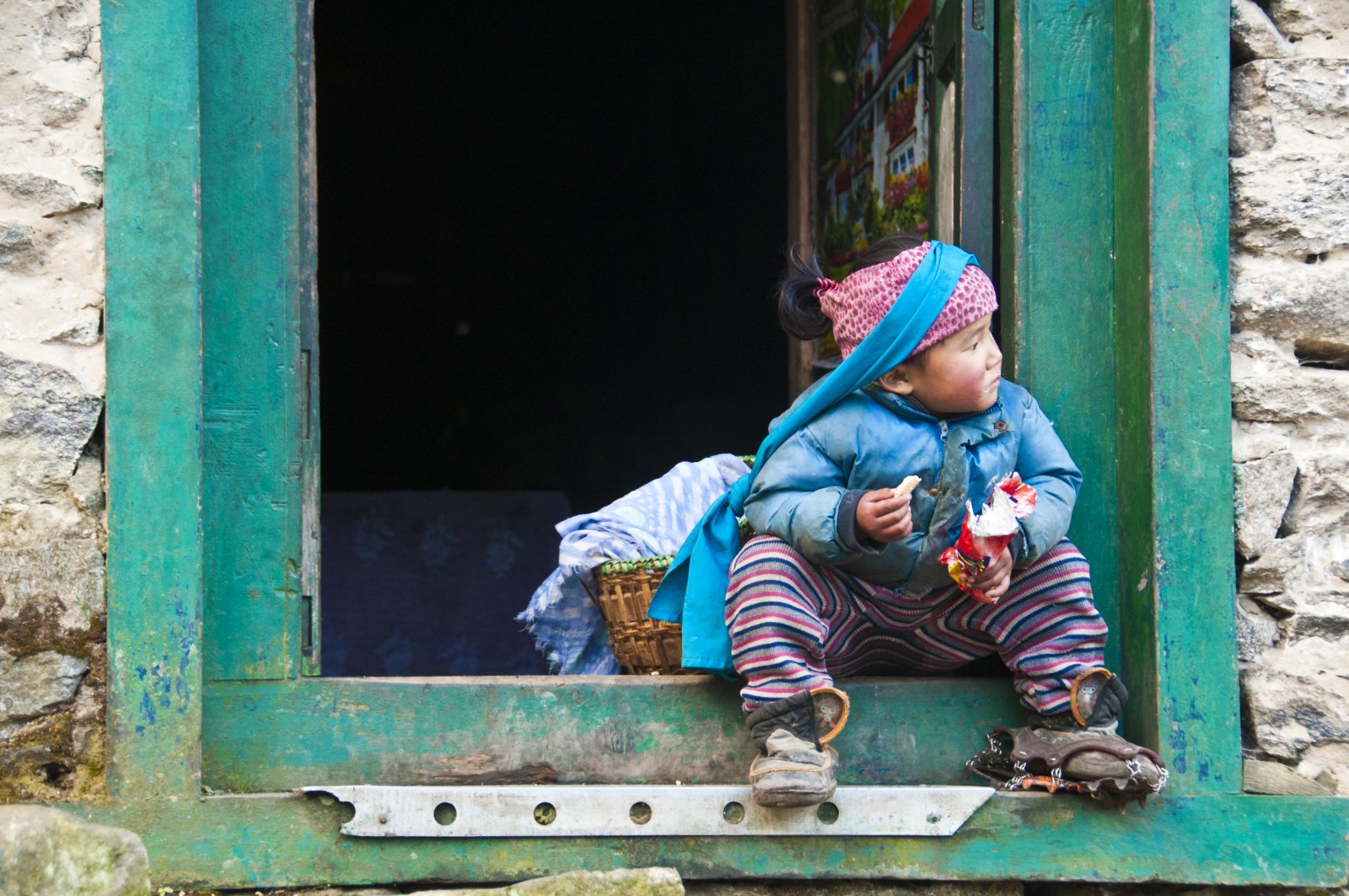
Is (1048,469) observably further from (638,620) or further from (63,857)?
(63,857)

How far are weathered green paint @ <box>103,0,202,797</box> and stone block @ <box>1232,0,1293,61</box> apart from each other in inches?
77.4

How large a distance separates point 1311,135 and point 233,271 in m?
2.07

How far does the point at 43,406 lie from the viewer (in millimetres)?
2213

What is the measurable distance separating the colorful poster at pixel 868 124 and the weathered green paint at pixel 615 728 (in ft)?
4.20

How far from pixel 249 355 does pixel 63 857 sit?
1038mm

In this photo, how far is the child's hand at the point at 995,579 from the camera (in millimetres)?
2109

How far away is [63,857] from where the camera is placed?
1.60m

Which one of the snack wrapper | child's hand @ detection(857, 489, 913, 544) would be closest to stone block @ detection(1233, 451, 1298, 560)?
the snack wrapper

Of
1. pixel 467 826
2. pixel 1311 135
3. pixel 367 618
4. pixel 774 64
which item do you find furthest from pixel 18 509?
pixel 774 64

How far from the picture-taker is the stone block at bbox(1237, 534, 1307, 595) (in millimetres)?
2365

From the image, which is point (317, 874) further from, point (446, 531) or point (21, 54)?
point (446, 531)

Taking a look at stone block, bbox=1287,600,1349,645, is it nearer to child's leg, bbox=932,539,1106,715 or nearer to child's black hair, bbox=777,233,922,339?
child's leg, bbox=932,539,1106,715

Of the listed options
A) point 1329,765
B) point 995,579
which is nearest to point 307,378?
point 995,579

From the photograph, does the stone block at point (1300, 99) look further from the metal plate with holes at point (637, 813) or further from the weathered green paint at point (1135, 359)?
the metal plate with holes at point (637, 813)
